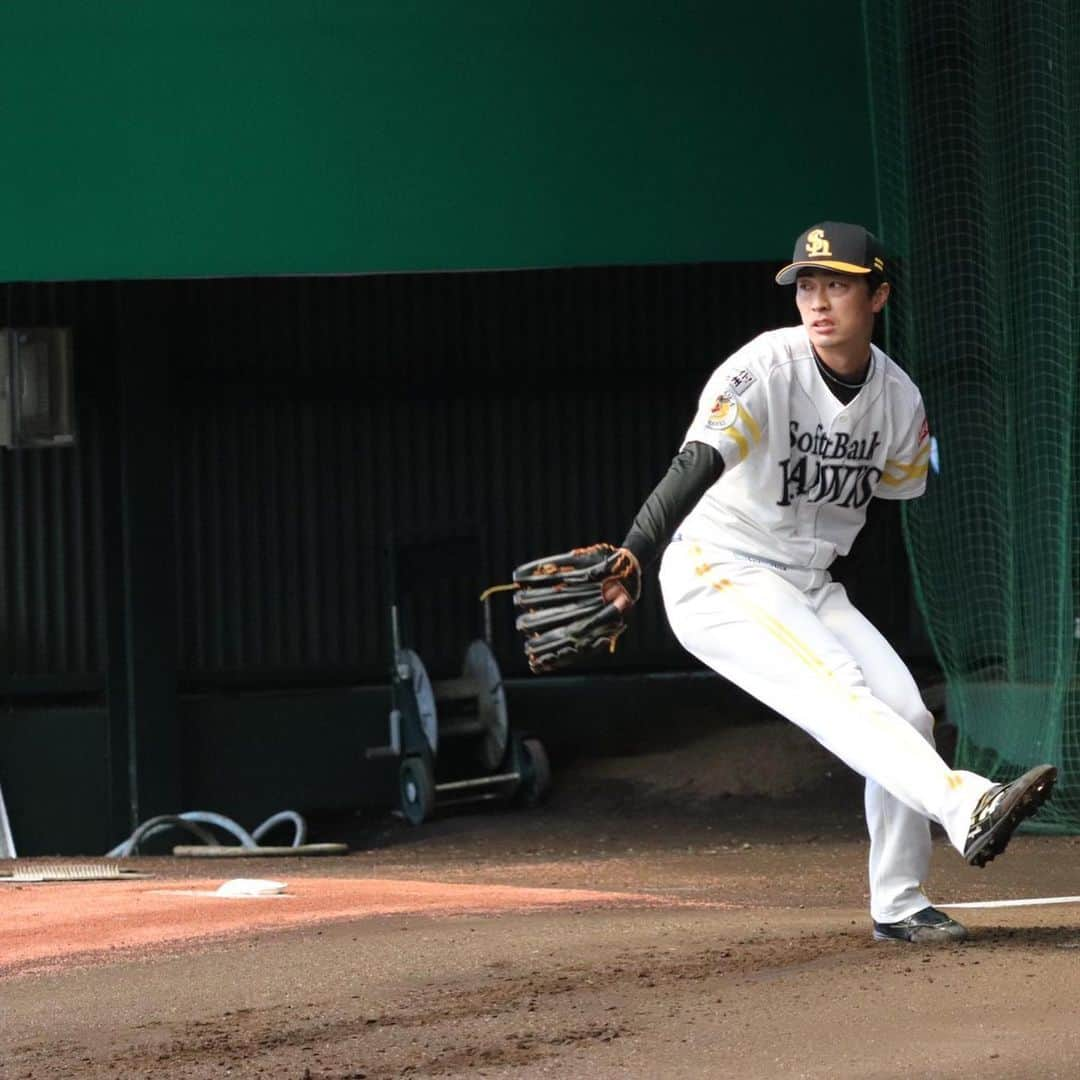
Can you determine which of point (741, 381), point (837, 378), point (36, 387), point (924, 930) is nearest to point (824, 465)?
point (837, 378)

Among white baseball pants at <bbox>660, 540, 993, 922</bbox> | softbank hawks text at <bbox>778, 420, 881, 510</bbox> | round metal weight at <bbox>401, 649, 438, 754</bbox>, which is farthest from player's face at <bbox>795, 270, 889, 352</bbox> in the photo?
round metal weight at <bbox>401, 649, 438, 754</bbox>

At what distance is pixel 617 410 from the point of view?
14.9 meters

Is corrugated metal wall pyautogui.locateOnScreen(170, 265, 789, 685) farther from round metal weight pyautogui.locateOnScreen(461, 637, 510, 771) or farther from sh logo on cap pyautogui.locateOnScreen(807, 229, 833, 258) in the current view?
sh logo on cap pyautogui.locateOnScreen(807, 229, 833, 258)

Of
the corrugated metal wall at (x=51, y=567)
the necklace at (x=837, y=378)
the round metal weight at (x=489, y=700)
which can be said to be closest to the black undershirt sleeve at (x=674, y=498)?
the necklace at (x=837, y=378)

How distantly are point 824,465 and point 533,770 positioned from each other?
8.02 metres

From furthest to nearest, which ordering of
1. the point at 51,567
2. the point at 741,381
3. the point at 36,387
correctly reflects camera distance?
the point at 51,567 → the point at 36,387 → the point at 741,381

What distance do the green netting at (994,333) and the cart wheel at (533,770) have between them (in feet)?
10.1

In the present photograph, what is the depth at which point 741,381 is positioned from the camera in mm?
5602

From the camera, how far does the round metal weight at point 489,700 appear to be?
530 inches

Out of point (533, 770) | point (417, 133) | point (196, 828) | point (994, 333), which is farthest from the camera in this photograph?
point (533, 770)

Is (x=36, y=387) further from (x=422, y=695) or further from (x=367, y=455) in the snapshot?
(x=422, y=695)

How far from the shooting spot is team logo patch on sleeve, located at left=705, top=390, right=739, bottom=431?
218 inches

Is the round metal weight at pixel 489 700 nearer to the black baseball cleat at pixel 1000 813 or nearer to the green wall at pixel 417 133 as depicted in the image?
the green wall at pixel 417 133

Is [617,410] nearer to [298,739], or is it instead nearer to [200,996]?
[298,739]
